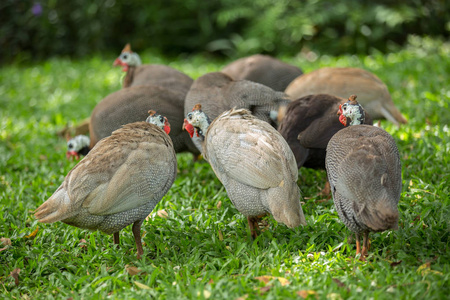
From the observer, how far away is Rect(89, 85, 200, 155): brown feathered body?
533cm

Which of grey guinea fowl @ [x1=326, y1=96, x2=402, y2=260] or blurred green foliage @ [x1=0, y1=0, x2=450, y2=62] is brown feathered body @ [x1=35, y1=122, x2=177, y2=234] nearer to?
grey guinea fowl @ [x1=326, y1=96, x2=402, y2=260]

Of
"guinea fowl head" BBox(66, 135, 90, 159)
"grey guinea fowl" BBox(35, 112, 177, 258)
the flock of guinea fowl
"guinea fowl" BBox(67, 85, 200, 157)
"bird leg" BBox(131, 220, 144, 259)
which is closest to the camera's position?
the flock of guinea fowl

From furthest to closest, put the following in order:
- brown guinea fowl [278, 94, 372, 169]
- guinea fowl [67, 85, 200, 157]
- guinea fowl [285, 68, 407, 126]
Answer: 1. guinea fowl [285, 68, 407, 126]
2. guinea fowl [67, 85, 200, 157]
3. brown guinea fowl [278, 94, 372, 169]

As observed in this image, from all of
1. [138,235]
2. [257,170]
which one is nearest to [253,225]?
[257,170]

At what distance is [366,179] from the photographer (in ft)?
10.7

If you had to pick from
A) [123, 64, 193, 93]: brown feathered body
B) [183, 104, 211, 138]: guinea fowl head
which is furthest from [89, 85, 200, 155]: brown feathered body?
[183, 104, 211, 138]: guinea fowl head

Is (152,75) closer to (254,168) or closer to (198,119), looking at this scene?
(198,119)

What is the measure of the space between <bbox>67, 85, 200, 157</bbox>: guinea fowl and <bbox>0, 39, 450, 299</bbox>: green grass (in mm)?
404

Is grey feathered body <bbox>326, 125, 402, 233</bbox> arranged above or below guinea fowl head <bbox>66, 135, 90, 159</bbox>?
above

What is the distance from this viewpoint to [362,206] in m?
3.20

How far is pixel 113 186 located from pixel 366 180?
62.5 inches

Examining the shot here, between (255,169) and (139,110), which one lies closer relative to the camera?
(255,169)

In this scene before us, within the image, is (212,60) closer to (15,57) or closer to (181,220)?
(15,57)

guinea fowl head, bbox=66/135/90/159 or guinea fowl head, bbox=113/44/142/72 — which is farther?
guinea fowl head, bbox=113/44/142/72
